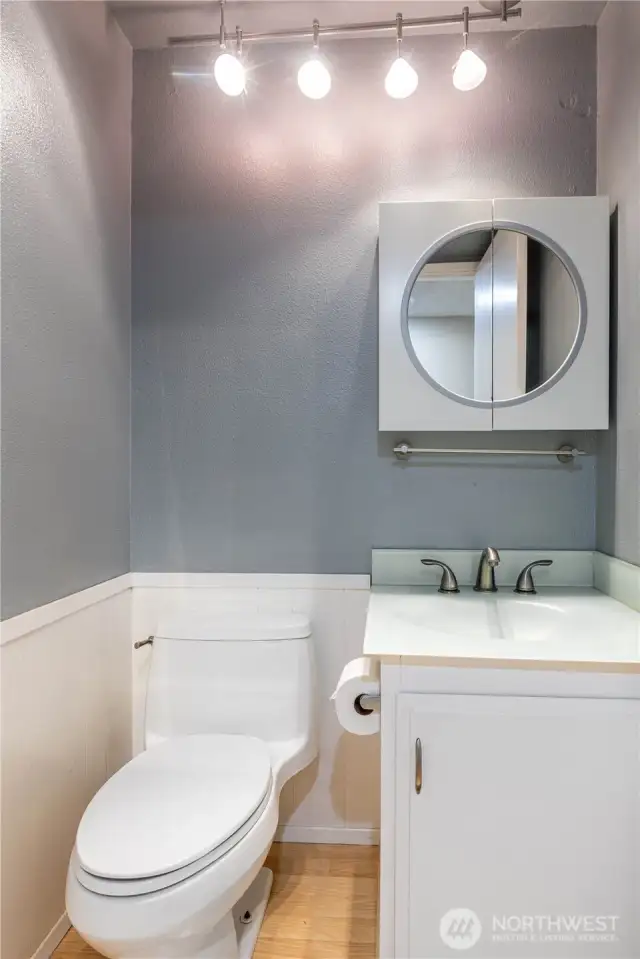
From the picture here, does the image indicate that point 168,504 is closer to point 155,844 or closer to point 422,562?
point 422,562

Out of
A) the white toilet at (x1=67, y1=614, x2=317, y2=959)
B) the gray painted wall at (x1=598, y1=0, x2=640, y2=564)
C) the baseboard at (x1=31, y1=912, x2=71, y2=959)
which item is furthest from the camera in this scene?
the gray painted wall at (x1=598, y1=0, x2=640, y2=564)

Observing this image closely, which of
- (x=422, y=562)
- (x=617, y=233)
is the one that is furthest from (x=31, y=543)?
(x=617, y=233)

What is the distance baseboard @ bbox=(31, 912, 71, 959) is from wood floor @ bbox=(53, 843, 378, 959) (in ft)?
0.05

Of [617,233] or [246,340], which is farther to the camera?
[246,340]

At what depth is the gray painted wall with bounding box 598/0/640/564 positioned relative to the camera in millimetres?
1435

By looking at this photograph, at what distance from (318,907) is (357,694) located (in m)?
0.75

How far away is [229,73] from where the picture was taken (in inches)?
60.0

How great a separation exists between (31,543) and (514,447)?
4.04 ft

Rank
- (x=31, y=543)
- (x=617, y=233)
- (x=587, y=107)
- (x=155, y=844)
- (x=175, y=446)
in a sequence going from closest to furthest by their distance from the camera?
(x=155, y=844)
(x=31, y=543)
(x=617, y=233)
(x=587, y=107)
(x=175, y=446)

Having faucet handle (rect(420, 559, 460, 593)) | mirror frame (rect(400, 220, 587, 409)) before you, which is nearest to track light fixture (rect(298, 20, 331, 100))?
mirror frame (rect(400, 220, 587, 409))

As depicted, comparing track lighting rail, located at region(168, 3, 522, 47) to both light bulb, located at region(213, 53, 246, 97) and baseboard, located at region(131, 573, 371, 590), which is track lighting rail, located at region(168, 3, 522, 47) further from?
baseboard, located at region(131, 573, 371, 590)

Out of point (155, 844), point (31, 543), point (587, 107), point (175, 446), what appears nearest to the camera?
point (155, 844)

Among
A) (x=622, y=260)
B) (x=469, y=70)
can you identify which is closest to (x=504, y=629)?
(x=622, y=260)

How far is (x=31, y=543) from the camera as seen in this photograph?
1294 millimetres
